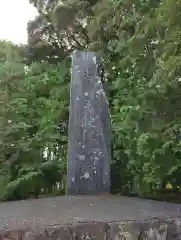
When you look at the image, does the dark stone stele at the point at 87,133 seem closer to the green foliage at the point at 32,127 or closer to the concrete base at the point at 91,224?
the concrete base at the point at 91,224

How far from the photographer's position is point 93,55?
571cm

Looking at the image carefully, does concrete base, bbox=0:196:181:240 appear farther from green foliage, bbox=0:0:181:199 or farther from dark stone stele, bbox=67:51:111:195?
green foliage, bbox=0:0:181:199

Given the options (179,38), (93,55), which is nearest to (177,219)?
(179,38)

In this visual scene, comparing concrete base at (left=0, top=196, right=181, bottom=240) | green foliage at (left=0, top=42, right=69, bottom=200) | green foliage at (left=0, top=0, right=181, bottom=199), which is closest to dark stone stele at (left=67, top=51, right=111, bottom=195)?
green foliage at (left=0, top=0, right=181, bottom=199)

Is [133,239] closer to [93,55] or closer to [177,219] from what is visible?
[177,219]

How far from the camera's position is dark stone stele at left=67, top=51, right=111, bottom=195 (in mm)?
5109

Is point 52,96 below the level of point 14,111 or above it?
above

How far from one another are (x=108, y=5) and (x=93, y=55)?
2.22 meters

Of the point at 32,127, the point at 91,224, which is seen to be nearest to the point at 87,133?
the point at 91,224

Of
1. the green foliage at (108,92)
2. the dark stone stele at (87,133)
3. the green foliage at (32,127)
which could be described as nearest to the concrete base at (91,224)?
the dark stone stele at (87,133)

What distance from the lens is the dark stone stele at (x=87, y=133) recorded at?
511cm

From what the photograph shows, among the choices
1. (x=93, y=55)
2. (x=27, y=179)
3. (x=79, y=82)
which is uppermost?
(x=93, y=55)

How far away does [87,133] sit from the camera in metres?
5.28

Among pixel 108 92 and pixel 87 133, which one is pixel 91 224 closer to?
pixel 87 133
